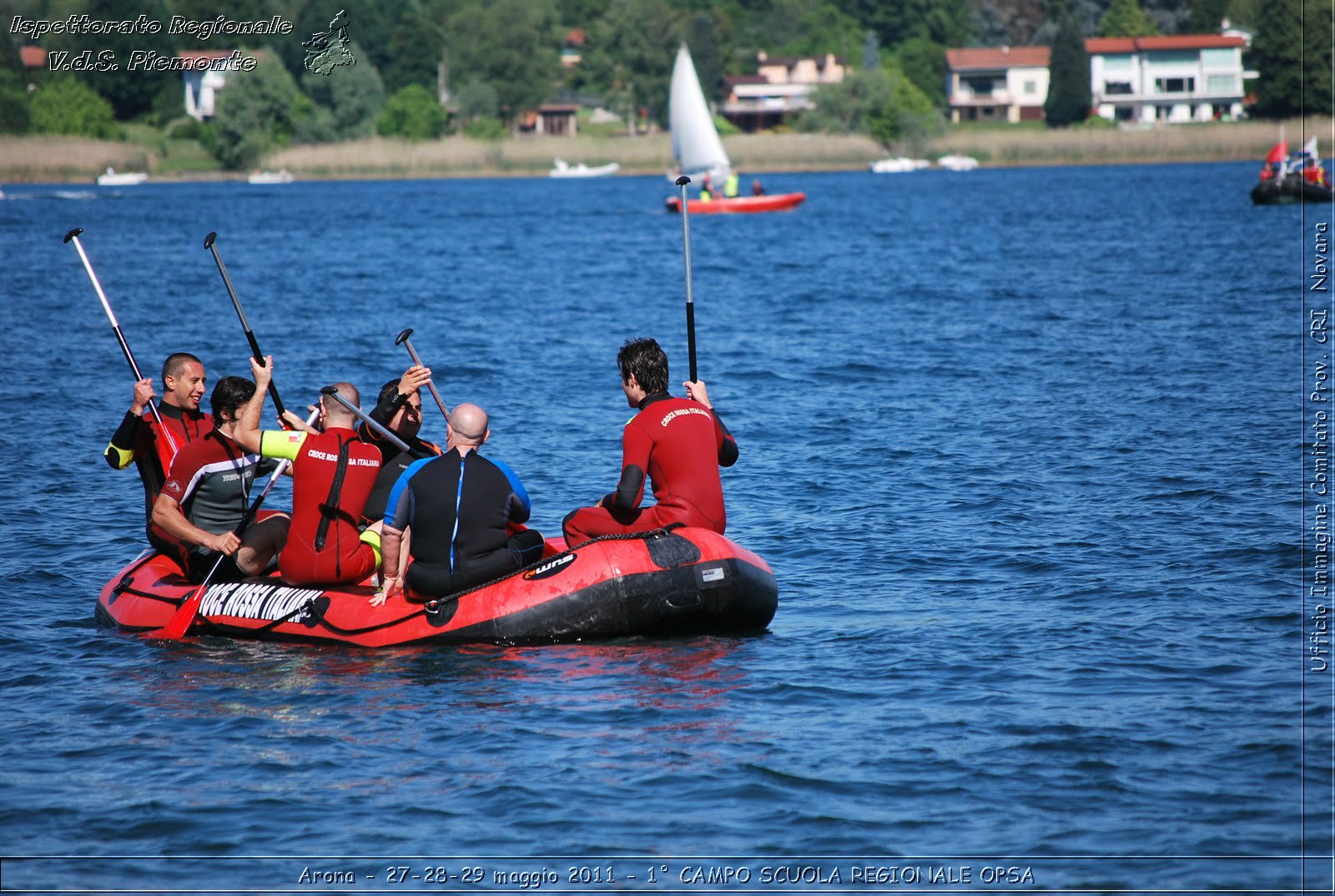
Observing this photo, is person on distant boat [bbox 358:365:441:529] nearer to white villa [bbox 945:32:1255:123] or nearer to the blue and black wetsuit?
the blue and black wetsuit

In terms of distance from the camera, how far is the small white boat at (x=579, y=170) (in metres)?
110

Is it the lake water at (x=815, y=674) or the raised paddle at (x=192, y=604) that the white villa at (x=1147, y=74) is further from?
the raised paddle at (x=192, y=604)

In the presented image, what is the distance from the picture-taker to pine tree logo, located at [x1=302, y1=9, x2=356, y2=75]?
3467 inches

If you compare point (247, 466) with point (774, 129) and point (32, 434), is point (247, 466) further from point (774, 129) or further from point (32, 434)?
point (774, 129)

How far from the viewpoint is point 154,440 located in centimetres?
1112

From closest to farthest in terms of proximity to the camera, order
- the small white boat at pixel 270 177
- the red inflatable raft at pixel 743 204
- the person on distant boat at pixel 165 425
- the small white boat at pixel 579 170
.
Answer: the person on distant boat at pixel 165 425 < the red inflatable raft at pixel 743 204 < the small white boat at pixel 270 177 < the small white boat at pixel 579 170

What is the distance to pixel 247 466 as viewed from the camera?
36.0 feet

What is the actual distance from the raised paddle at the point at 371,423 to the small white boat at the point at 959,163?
106 m

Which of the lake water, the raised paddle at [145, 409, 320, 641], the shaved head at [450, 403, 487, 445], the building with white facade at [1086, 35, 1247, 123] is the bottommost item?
the lake water

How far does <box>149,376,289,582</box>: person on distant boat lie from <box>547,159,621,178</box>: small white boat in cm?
10067

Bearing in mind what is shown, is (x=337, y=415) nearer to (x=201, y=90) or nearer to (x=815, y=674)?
(x=815, y=674)

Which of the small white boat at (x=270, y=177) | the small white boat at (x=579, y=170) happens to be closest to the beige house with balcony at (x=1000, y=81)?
the small white boat at (x=579, y=170)

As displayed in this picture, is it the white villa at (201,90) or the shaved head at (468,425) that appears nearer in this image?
the shaved head at (468,425)

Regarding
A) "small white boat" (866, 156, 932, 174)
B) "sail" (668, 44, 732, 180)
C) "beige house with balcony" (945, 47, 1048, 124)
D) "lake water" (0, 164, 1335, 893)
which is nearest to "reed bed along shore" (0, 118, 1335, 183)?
"small white boat" (866, 156, 932, 174)
